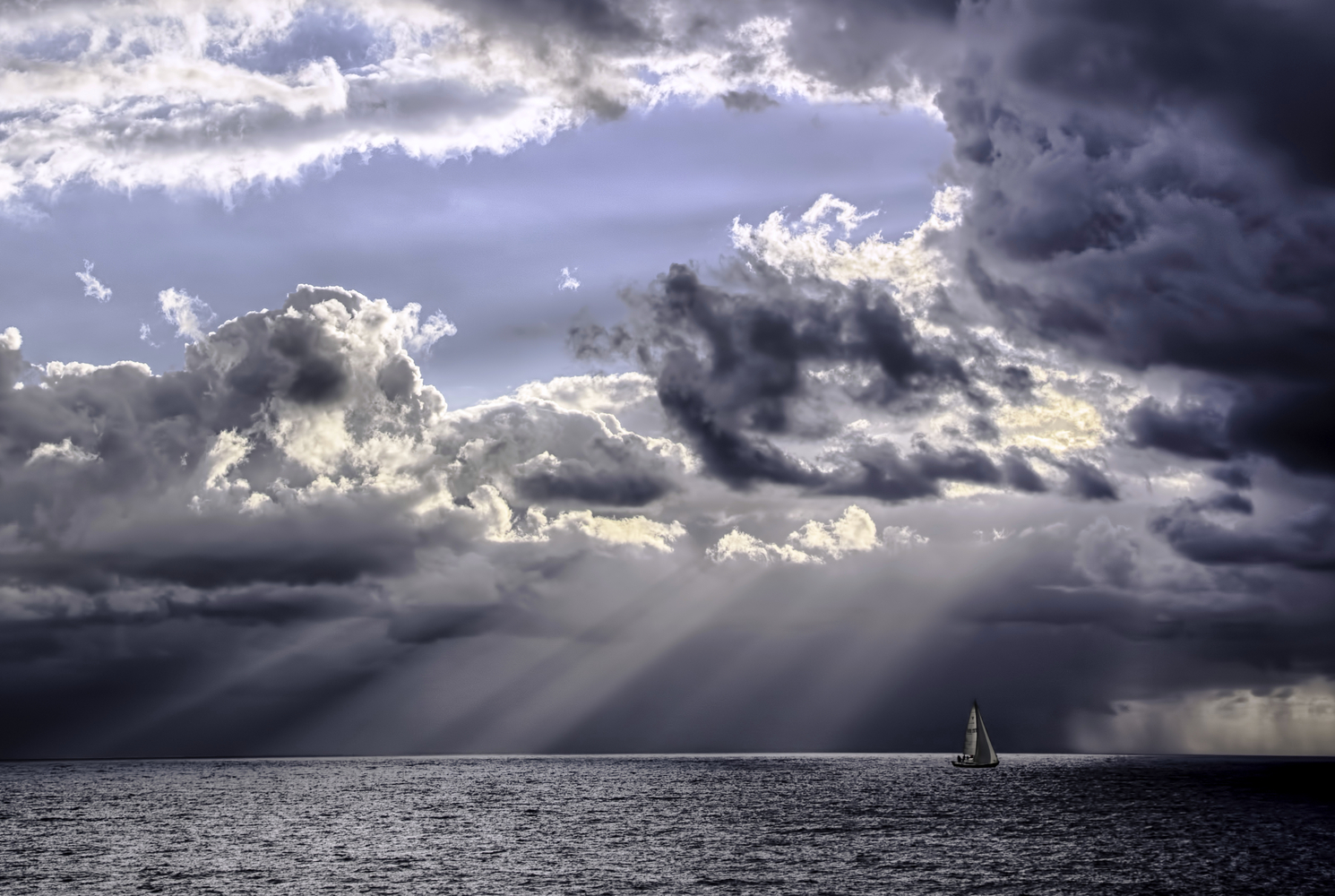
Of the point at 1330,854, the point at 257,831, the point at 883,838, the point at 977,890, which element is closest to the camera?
the point at 977,890

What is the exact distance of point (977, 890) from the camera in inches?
3861

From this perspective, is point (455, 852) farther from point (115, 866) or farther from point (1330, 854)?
point (1330, 854)

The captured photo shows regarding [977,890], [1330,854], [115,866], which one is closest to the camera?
[977,890]

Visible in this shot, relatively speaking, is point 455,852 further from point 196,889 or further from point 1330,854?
point 1330,854

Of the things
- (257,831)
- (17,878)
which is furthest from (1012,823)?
(17,878)

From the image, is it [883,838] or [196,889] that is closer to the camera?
[196,889]

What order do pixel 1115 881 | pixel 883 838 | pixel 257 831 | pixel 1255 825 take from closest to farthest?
pixel 1115 881 < pixel 883 838 < pixel 257 831 < pixel 1255 825

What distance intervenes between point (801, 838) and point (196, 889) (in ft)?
259

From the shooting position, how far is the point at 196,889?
10075 centimetres

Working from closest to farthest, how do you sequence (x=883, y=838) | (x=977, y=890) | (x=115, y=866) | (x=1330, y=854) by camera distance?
1. (x=977, y=890)
2. (x=115, y=866)
3. (x=1330, y=854)
4. (x=883, y=838)

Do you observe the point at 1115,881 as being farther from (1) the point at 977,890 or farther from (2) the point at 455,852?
(2) the point at 455,852

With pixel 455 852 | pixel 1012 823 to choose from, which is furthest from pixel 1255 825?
pixel 455 852

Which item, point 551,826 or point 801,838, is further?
point 551,826

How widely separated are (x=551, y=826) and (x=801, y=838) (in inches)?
1734
